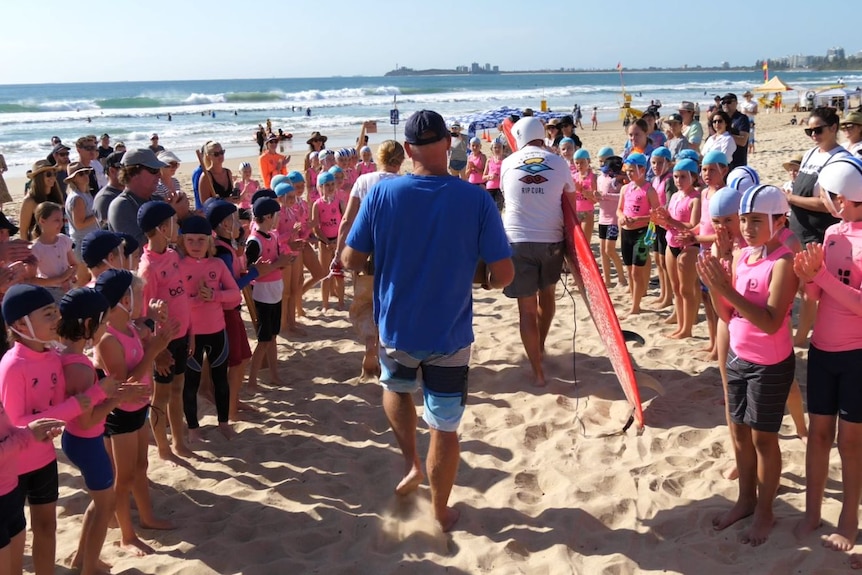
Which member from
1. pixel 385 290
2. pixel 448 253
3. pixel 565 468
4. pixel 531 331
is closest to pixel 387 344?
pixel 385 290

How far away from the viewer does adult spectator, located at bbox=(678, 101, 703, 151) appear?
1012 centimetres

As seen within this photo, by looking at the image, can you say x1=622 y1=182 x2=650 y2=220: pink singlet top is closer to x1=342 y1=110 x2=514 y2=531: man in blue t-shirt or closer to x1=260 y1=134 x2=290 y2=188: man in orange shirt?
x1=342 y1=110 x2=514 y2=531: man in blue t-shirt

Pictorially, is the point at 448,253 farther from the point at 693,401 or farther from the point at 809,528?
the point at 693,401

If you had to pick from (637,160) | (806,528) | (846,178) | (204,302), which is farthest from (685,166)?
(204,302)

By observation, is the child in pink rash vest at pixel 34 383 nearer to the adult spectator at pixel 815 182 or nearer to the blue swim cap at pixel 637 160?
the adult spectator at pixel 815 182

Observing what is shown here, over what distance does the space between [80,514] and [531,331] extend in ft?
11.4

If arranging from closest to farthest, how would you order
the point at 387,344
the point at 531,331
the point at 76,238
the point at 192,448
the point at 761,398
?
the point at 761,398 < the point at 387,344 < the point at 192,448 < the point at 531,331 < the point at 76,238

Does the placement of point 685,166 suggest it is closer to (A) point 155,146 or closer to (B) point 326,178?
(B) point 326,178

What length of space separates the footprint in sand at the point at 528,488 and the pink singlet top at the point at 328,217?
Result: 4.47 m

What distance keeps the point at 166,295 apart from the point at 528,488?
8.50 feet

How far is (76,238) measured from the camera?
662 cm

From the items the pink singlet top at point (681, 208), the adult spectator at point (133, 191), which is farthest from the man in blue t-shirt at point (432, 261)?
the pink singlet top at point (681, 208)

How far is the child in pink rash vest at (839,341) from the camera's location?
3.09 meters

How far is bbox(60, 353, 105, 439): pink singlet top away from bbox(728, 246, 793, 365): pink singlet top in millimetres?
3087
